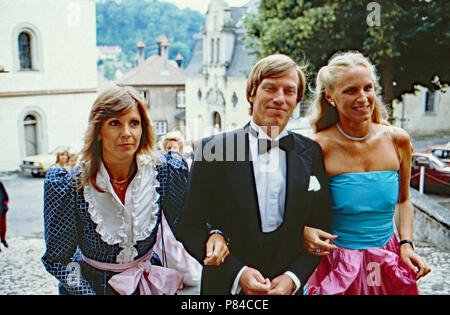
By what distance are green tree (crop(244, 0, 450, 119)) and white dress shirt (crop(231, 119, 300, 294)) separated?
4805 mm

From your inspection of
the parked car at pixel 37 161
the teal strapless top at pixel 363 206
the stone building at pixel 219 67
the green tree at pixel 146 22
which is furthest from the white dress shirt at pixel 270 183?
the stone building at pixel 219 67

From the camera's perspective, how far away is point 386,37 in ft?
22.7

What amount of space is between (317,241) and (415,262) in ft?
1.48

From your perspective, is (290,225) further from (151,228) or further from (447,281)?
(447,281)

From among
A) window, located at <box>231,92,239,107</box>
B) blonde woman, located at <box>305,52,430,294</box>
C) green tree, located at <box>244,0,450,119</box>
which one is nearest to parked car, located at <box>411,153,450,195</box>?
green tree, located at <box>244,0,450,119</box>

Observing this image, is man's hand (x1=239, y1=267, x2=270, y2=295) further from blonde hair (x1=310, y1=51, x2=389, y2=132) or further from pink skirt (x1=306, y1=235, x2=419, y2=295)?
blonde hair (x1=310, y1=51, x2=389, y2=132)

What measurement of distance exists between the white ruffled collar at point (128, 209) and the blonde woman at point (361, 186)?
619mm

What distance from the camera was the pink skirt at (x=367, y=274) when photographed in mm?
1788

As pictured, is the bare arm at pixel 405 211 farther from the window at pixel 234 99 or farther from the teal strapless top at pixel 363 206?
the window at pixel 234 99

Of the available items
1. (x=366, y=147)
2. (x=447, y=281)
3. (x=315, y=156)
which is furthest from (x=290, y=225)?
(x=447, y=281)

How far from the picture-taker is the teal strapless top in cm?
176

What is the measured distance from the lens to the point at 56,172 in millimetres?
1645

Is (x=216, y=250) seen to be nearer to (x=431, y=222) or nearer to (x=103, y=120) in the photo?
(x=103, y=120)

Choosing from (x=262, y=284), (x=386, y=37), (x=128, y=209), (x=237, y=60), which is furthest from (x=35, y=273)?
(x=237, y=60)
